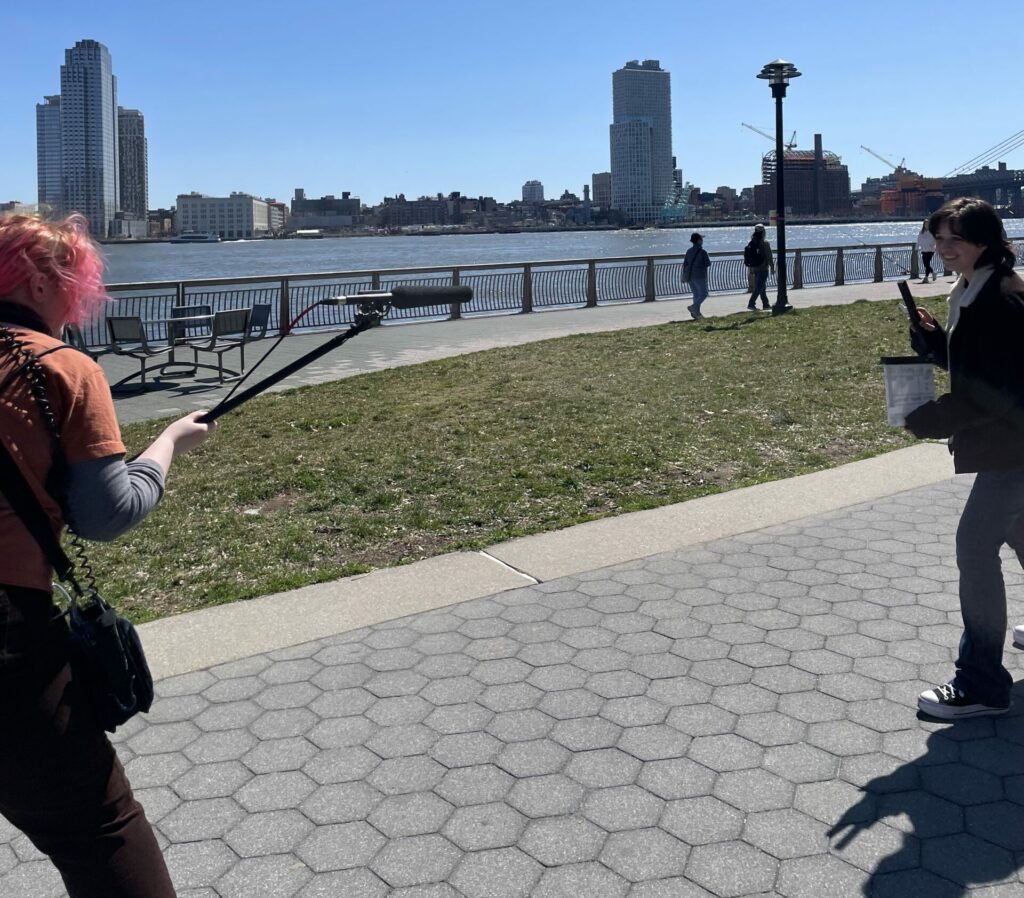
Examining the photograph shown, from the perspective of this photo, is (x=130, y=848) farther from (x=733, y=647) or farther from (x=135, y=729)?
(x=733, y=647)

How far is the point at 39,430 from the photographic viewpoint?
6.86 feet

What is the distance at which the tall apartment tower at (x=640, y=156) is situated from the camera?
5930 inches

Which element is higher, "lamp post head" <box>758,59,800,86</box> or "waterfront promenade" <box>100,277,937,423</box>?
"lamp post head" <box>758,59,800,86</box>

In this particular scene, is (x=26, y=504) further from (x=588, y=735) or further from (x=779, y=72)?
(x=779, y=72)

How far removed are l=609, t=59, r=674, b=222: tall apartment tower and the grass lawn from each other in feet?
437

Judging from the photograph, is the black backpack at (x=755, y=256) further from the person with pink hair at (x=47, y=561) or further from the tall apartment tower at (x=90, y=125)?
the tall apartment tower at (x=90, y=125)

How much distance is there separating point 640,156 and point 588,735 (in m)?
171

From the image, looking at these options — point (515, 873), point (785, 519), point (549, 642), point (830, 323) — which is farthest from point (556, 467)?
point (830, 323)

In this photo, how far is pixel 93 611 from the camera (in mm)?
2254

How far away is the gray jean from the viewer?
12.3 feet

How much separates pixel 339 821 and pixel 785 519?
152 inches

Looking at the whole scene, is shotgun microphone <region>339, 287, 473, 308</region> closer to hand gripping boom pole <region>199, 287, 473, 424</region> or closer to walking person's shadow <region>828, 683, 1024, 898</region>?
hand gripping boom pole <region>199, 287, 473, 424</region>

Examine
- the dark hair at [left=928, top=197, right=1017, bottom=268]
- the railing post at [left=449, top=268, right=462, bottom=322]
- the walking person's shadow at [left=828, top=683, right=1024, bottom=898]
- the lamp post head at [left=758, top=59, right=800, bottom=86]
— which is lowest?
the walking person's shadow at [left=828, top=683, right=1024, bottom=898]

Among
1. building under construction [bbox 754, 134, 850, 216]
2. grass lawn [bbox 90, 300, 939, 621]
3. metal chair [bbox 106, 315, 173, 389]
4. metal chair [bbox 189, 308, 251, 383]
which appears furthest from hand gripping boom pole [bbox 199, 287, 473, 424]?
building under construction [bbox 754, 134, 850, 216]
